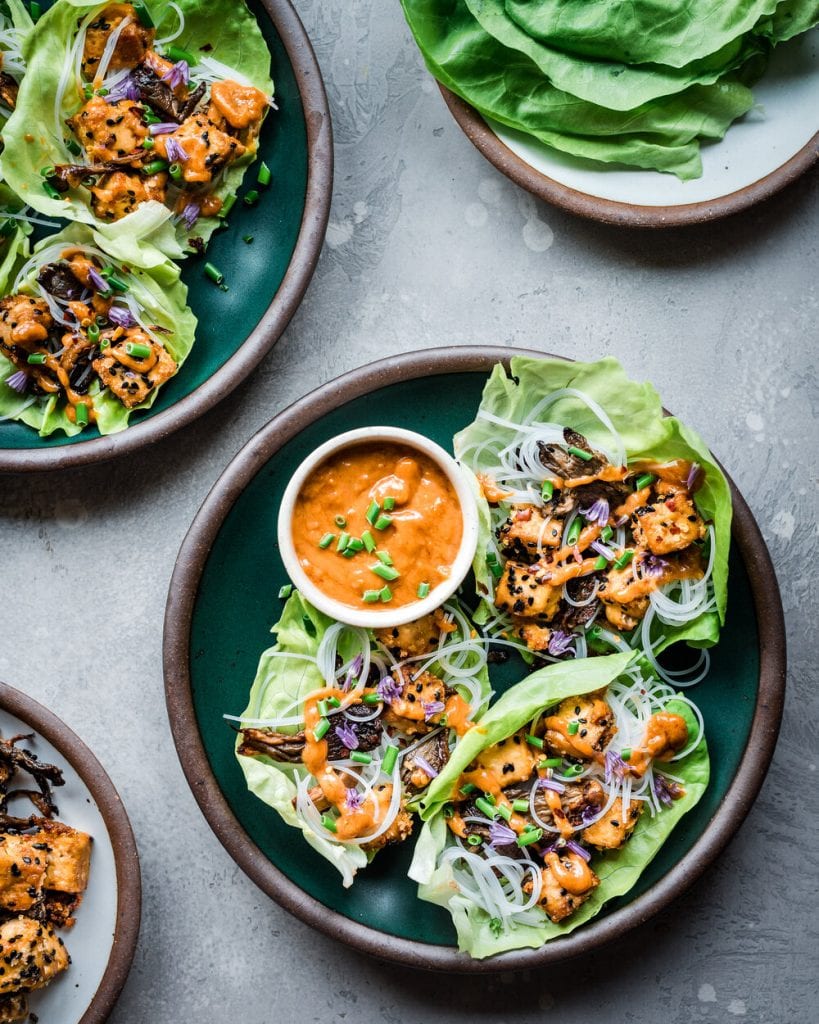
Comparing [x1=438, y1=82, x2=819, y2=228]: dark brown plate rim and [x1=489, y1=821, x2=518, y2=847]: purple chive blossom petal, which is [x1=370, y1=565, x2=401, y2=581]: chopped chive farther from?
[x1=438, y1=82, x2=819, y2=228]: dark brown plate rim

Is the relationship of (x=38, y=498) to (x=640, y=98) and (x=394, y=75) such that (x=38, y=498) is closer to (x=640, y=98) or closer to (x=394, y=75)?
(x=394, y=75)

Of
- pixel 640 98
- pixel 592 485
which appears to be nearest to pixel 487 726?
pixel 592 485

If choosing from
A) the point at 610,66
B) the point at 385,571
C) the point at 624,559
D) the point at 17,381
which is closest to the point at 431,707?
the point at 385,571

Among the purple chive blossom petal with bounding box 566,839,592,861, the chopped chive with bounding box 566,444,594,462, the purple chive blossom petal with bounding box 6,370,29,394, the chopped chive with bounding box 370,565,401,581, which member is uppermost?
the chopped chive with bounding box 566,444,594,462

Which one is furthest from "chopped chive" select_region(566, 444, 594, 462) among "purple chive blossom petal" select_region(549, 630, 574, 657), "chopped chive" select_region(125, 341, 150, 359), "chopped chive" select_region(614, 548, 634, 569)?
"chopped chive" select_region(125, 341, 150, 359)

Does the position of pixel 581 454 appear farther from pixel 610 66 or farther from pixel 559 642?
pixel 610 66
